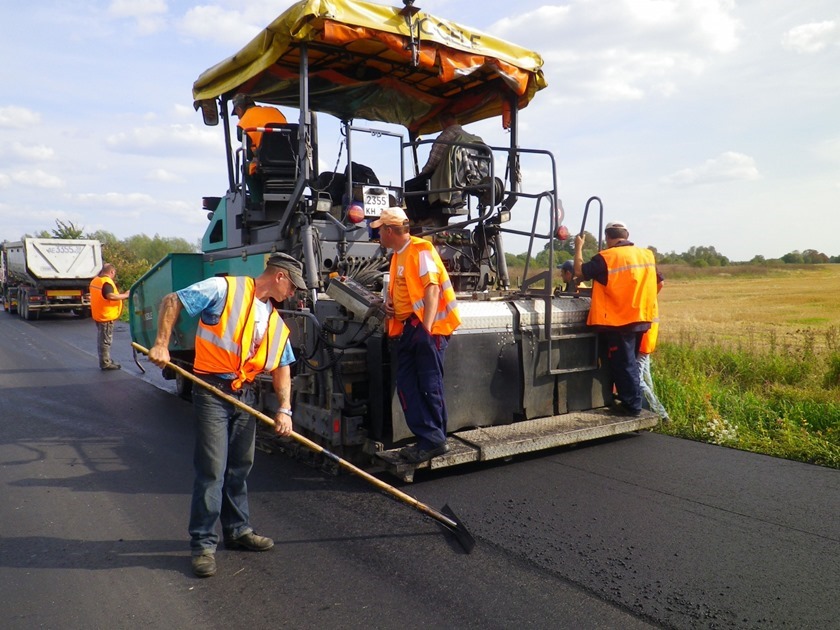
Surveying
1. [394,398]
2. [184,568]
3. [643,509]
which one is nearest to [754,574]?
[643,509]

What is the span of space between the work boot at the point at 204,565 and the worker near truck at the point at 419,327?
145 centimetres

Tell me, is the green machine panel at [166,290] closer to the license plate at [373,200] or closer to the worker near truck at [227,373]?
the license plate at [373,200]

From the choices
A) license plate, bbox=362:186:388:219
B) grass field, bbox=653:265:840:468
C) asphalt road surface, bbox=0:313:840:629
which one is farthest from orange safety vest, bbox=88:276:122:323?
grass field, bbox=653:265:840:468

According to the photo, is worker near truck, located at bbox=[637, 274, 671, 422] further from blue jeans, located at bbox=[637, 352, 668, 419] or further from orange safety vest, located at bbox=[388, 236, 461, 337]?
orange safety vest, located at bbox=[388, 236, 461, 337]

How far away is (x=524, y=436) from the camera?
4.82 m

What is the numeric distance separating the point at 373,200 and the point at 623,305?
2347 mm

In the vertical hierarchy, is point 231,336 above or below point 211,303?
below

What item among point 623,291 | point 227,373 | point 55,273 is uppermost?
point 55,273

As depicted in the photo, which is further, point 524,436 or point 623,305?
point 623,305

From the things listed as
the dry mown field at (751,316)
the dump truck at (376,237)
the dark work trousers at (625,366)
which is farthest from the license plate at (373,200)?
the dry mown field at (751,316)

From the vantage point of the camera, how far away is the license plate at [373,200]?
229 inches

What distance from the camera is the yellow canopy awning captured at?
191 inches

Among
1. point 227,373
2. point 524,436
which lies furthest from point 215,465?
point 524,436

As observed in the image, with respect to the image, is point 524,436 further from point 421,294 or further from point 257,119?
point 257,119
